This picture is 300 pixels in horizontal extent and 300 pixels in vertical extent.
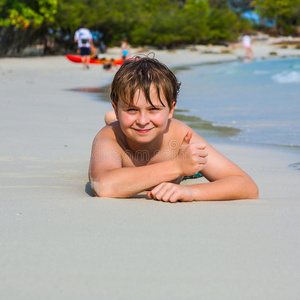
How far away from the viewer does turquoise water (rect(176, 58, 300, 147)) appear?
21.4 feet

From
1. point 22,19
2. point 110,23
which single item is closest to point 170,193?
point 22,19

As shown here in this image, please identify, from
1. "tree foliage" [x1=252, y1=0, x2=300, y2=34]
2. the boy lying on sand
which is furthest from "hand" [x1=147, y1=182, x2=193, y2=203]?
"tree foliage" [x1=252, y1=0, x2=300, y2=34]

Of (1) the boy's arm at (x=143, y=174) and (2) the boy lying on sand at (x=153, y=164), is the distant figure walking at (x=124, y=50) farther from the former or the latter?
(1) the boy's arm at (x=143, y=174)

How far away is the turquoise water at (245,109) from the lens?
6.53 metres

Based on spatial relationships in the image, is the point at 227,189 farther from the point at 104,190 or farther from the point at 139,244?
the point at 139,244

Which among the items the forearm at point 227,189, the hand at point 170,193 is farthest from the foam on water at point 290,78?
the hand at point 170,193

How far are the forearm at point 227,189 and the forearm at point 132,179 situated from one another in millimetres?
161

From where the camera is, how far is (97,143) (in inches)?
132

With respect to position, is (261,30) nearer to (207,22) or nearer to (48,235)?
(207,22)

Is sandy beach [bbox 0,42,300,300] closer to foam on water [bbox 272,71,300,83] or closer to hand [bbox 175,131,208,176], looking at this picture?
hand [bbox 175,131,208,176]

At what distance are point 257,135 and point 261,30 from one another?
64127 millimetres

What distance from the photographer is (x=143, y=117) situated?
3.02m

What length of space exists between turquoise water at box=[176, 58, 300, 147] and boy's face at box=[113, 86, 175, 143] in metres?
3.06

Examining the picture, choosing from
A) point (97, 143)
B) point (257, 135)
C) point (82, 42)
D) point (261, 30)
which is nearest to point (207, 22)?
point (261, 30)
